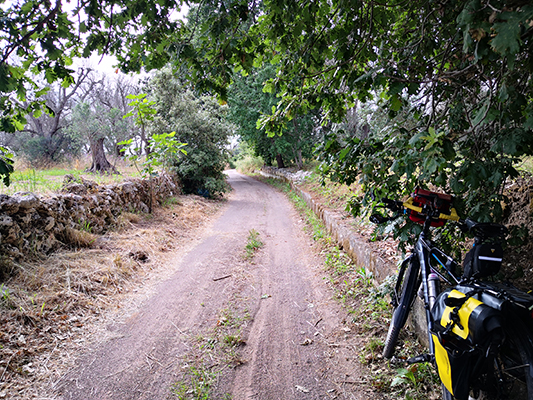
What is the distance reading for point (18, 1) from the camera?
2195 millimetres

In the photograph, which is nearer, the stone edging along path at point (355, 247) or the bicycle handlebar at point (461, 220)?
the bicycle handlebar at point (461, 220)

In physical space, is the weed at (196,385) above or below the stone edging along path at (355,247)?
below

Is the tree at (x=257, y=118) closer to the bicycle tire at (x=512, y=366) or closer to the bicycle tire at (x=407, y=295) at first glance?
the bicycle tire at (x=407, y=295)

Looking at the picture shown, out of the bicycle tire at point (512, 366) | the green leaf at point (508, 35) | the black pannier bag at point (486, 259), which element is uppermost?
the green leaf at point (508, 35)

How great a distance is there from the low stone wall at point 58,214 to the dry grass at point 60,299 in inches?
9.5

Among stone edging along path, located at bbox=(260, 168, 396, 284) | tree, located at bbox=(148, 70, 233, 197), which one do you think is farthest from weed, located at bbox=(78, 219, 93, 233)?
tree, located at bbox=(148, 70, 233, 197)

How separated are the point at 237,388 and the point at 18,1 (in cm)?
350

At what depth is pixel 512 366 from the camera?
1540 millimetres

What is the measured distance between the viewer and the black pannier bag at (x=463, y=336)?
4.98 ft

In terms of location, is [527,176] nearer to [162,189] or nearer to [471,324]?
[471,324]

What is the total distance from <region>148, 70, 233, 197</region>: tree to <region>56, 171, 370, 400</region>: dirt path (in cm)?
727

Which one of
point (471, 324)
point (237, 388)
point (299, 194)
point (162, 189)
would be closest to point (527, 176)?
point (471, 324)

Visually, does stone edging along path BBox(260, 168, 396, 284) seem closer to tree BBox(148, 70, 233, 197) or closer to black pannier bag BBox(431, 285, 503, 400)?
black pannier bag BBox(431, 285, 503, 400)

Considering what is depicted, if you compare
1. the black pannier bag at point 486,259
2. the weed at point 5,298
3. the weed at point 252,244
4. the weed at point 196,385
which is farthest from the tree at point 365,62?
the weed at point 252,244
